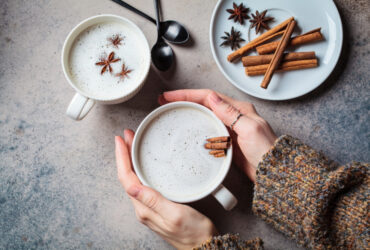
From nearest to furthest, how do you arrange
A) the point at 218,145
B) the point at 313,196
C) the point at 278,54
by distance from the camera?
the point at 313,196 < the point at 218,145 < the point at 278,54

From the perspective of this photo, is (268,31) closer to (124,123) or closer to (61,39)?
(124,123)

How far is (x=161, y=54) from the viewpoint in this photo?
1.10m

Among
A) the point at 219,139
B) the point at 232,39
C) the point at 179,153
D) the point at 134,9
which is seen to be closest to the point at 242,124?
the point at 219,139

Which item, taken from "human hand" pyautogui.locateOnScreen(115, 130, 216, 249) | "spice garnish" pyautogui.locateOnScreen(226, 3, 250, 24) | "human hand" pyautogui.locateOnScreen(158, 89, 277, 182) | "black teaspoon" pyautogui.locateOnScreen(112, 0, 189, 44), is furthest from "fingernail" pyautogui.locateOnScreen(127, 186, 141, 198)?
"spice garnish" pyautogui.locateOnScreen(226, 3, 250, 24)

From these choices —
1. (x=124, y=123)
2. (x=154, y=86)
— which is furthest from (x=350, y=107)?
(x=124, y=123)

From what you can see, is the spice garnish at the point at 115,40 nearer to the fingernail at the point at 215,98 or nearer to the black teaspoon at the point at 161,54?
the black teaspoon at the point at 161,54

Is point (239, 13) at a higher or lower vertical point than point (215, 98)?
higher

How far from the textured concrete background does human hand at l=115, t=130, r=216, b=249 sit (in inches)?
6.3

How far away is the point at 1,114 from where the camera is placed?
1114 mm

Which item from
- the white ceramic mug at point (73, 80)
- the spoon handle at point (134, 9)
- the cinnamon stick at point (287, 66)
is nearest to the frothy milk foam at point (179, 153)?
the white ceramic mug at point (73, 80)

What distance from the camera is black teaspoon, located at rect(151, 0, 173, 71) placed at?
1094 mm

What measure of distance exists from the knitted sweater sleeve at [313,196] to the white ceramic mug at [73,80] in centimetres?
45

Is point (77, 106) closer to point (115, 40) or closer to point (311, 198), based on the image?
point (115, 40)

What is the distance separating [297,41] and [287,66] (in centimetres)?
9
